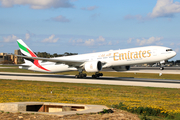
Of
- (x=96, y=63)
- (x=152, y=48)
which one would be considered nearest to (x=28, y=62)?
(x=96, y=63)

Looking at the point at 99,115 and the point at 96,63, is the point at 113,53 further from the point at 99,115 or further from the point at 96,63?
the point at 99,115

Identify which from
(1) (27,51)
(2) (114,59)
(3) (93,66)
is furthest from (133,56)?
(1) (27,51)

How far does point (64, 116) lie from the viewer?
345 inches

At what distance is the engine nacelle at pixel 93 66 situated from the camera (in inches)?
1518

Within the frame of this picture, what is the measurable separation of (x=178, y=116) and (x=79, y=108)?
4.80 metres

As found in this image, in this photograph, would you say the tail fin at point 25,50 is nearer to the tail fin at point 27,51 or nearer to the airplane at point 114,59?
the tail fin at point 27,51

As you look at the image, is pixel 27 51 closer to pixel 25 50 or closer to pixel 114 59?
pixel 25 50

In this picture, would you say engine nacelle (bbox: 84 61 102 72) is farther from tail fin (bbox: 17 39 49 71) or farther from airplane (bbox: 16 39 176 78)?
tail fin (bbox: 17 39 49 71)

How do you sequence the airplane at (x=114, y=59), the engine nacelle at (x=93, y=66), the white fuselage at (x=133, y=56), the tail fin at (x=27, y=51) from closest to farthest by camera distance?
the white fuselage at (x=133, y=56) → the airplane at (x=114, y=59) → the engine nacelle at (x=93, y=66) → the tail fin at (x=27, y=51)

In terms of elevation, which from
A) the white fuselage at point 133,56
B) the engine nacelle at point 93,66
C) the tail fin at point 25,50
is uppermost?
the tail fin at point 25,50

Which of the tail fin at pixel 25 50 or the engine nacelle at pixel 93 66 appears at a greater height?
the tail fin at pixel 25 50

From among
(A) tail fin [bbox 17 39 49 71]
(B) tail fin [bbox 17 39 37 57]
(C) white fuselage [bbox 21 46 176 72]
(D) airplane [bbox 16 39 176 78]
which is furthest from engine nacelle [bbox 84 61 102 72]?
(B) tail fin [bbox 17 39 37 57]

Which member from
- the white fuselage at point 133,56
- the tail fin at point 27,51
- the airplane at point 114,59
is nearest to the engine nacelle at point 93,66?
the airplane at point 114,59

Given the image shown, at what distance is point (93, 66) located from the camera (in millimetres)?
38719
